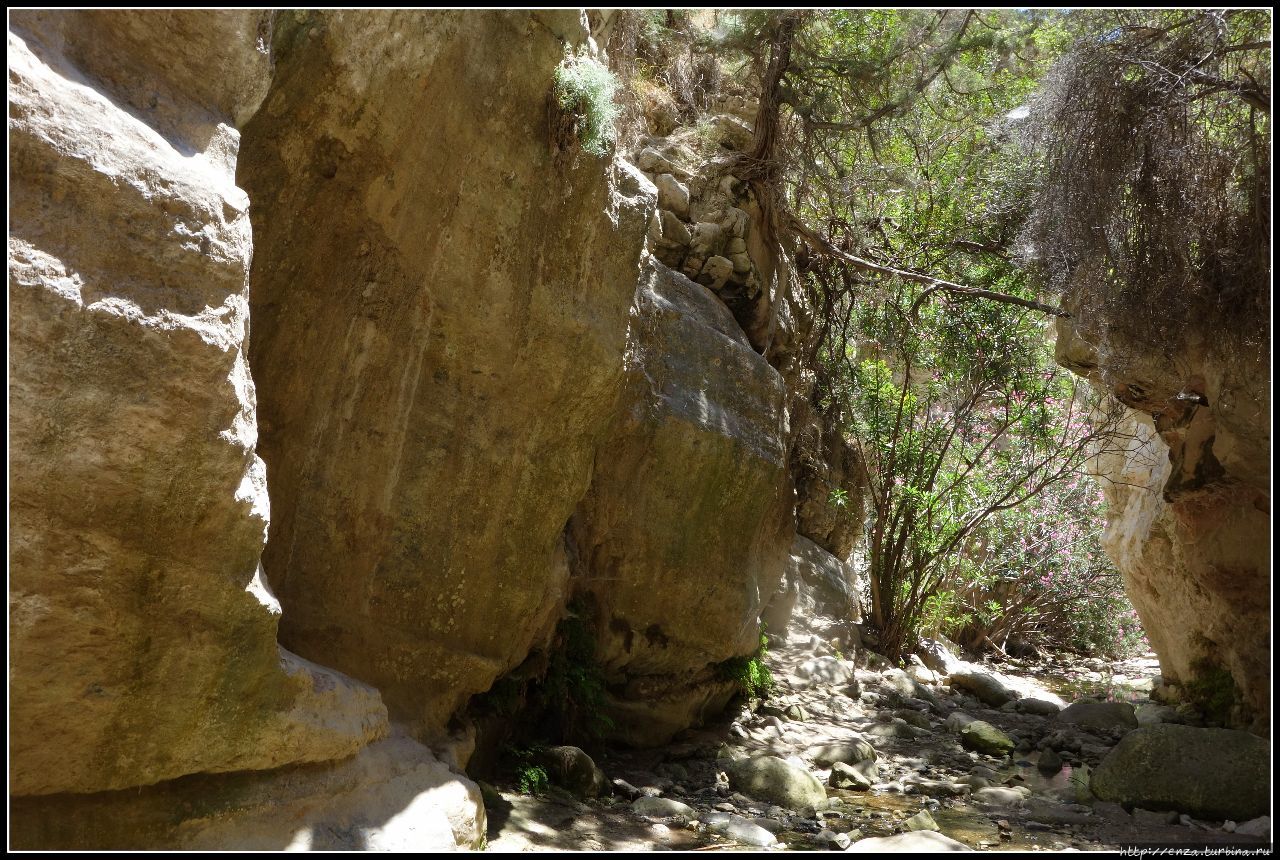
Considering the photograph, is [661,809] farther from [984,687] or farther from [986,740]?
[984,687]

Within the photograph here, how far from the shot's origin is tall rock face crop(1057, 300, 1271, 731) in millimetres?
6387

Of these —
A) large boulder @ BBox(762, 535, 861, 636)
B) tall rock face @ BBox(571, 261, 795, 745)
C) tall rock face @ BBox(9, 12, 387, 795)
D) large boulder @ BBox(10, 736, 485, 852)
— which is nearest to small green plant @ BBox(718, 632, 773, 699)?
tall rock face @ BBox(571, 261, 795, 745)

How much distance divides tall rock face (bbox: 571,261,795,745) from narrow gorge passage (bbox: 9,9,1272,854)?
1.5 inches

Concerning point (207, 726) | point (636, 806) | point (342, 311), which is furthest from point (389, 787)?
point (342, 311)

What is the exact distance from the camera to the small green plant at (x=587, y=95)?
4.80m

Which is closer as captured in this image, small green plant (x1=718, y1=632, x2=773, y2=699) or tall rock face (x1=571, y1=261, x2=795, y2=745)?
tall rock face (x1=571, y1=261, x2=795, y2=745)

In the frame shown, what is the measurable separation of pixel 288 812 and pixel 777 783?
353cm

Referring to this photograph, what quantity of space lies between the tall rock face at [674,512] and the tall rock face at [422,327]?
3.93 feet

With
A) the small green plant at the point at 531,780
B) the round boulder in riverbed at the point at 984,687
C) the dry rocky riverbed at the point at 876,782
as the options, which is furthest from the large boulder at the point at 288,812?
the round boulder in riverbed at the point at 984,687

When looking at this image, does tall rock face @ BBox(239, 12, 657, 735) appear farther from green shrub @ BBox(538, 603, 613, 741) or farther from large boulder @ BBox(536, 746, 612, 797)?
green shrub @ BBox(538, 603, 613, 741)

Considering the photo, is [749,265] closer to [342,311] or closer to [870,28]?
[870,28]

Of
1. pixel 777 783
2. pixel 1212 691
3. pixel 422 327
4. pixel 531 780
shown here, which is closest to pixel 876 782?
pixel 777 783

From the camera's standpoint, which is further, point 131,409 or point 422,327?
point 422,327

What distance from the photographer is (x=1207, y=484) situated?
7.08 meters
